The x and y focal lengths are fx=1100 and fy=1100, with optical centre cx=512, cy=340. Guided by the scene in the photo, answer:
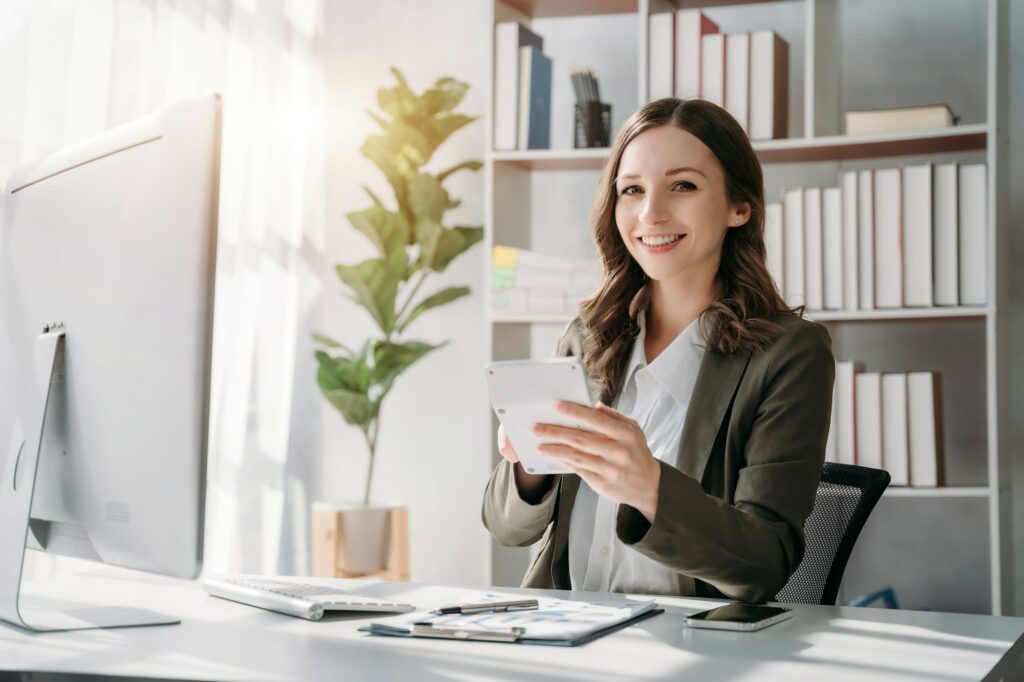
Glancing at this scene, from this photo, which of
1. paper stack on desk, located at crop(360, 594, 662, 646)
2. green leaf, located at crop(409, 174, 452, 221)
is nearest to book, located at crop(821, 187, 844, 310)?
green leaf, located at crop(409, 174, 452, 221)

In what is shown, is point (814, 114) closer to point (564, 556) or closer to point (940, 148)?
point (940, 148)

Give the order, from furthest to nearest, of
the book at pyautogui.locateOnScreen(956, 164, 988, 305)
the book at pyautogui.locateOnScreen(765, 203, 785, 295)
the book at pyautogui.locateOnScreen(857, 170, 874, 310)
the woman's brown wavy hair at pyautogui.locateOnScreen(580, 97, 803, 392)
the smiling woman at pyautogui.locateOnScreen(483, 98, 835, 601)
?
the book at pyautogui.locateOnScreen(765, 203, 785, 295)
the book at pyautogui.locateOnScreen(857, 170, 874, 310)
the book at pyautogui.locateOnScreen(956, 164, 988, 305)
the woman's brown wavy hair at pyautogui.locateOnScreen(580, 97, 803, 392)
the smiling woman at pyautogui.locateOnScreen(483, 98, 835, 601)

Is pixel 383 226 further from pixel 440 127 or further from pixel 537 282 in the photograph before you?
pixel 537 282

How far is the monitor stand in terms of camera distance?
124cm

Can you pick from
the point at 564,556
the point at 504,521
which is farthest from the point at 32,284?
the point at 564,556

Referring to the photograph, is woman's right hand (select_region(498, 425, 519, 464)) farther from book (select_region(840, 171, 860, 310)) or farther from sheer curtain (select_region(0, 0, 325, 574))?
book (select_region(840, 171, 860, 310))

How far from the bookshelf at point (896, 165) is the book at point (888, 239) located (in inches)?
2.1

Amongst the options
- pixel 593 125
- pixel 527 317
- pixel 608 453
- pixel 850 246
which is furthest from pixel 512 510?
pixel 593 125

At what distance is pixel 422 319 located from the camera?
3867mm

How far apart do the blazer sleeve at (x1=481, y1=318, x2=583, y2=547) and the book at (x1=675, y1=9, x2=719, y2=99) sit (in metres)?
1.70

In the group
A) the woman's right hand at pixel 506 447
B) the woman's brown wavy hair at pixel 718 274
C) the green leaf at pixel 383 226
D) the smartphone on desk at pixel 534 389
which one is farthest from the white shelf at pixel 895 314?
the smartphone on desk at pixel 534 389

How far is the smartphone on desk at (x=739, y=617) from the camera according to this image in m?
1.21

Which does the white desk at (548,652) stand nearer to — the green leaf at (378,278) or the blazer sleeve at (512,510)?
the blazer sleeve at (512,510)

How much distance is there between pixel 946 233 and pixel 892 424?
1.68ft
